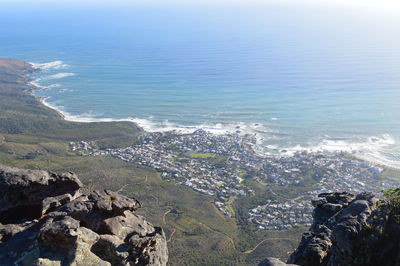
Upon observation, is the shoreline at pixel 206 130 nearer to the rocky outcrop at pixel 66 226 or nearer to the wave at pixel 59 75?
the wave at pixel 59 75

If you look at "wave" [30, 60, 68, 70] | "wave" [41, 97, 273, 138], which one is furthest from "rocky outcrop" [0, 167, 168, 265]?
"wave" [30, 60, 68, 70]

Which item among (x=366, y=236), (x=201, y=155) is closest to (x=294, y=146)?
(x=201, y=155)

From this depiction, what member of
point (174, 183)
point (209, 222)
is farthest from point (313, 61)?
point (209, 222)

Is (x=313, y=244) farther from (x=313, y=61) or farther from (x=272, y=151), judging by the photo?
(x=313, y=61)

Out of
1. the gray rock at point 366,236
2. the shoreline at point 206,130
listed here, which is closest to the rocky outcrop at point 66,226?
the gray rock at point 366,236

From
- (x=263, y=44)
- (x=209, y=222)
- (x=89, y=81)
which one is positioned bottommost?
(x=209, y=222)
